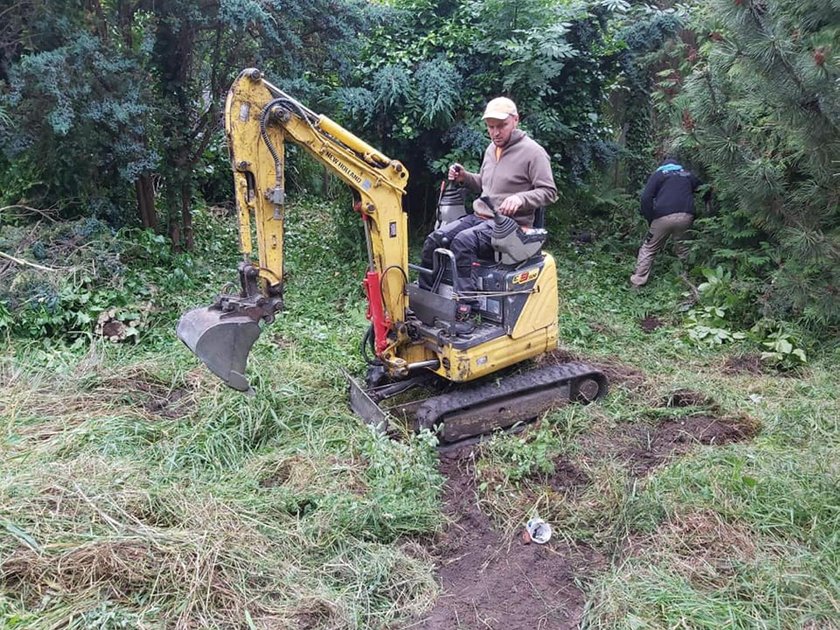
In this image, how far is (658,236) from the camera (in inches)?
306

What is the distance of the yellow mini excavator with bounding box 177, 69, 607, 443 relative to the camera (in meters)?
3.85

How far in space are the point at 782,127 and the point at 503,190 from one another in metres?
1.81

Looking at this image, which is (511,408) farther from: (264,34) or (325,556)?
(264,34)

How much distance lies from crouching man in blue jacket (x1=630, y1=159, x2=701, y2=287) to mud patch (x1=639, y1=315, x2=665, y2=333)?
865 millimetres

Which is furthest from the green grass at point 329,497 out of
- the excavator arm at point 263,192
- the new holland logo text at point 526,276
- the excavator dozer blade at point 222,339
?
the new holland logo text at point 526,276

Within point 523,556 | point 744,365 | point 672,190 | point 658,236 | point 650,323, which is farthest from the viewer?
point 658,236

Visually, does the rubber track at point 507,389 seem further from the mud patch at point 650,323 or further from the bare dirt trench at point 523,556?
the mud patch at point 650,323

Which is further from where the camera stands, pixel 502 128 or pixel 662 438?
pixel 502 128

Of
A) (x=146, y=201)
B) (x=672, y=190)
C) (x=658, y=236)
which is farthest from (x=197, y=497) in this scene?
(x=672, y=190)

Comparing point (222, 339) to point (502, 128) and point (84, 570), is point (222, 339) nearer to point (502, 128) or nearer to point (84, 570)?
point (84, 570)

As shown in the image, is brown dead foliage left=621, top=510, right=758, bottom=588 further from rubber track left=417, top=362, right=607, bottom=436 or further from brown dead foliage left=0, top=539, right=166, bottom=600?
brown dead foliage left=0, top=539, right=166, bottom=600

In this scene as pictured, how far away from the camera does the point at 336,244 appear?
8.90 m

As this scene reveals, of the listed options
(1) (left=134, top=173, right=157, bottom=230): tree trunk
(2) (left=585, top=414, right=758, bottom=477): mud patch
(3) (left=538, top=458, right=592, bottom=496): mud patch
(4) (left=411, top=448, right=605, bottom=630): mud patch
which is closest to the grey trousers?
(2) (left=585, top=414, right=758, bottom=477): mud patch

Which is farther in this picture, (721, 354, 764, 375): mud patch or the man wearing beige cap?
(721, 354, 764, 375): mud patch
